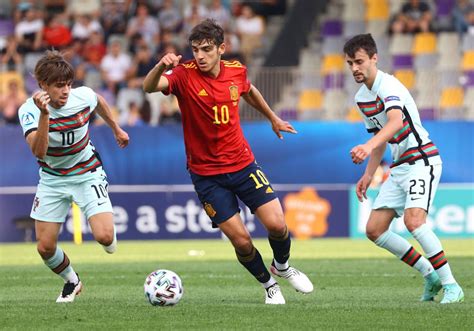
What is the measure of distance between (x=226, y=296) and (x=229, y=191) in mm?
1521

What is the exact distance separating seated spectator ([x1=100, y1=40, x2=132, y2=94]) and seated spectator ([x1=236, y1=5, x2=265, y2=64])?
2.70 meters

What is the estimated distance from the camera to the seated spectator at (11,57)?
25.0 metres

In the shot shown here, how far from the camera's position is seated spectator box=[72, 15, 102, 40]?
26266mm

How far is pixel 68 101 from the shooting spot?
422 inches

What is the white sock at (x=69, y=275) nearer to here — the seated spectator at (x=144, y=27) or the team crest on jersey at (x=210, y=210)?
the team crest on jersey at (x=210, y=210)

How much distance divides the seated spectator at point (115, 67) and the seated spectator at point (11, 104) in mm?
2091

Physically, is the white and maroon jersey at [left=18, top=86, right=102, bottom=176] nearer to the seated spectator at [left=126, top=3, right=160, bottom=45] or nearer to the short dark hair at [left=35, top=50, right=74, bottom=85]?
the short dark hair at [left=35, top=50, right=74, bottom=85]

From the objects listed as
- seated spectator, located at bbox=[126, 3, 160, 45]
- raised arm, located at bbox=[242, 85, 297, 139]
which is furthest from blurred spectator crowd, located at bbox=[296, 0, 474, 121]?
raised arm, located at bbox=[242, 85, 297, 139]

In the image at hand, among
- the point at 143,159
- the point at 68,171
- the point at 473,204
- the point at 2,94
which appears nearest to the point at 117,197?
the point at 143,159

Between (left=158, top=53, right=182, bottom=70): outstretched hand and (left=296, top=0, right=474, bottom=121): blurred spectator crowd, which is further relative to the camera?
(left=296, top=0, right=474, bottom=121): blurred spectator crowd

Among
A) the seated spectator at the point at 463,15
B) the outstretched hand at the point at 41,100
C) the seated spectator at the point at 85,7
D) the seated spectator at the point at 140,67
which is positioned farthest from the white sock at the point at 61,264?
the seated spectator at the point at 85,7

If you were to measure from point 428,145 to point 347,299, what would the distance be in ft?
5.40

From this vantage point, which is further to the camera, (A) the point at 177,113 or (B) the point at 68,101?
(A) the point at 177,113

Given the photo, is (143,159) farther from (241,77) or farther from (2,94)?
(241,77)
